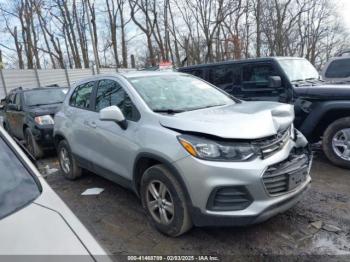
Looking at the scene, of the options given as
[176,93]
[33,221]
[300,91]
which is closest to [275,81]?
[300,91]

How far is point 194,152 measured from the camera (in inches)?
111

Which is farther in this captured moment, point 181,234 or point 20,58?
point 20,58

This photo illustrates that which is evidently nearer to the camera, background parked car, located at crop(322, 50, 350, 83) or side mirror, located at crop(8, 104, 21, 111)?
background parked car, located at crop(322, 50, 350, 83)

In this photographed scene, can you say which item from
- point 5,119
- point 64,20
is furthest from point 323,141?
point 64,20

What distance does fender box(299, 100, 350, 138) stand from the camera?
190 inches

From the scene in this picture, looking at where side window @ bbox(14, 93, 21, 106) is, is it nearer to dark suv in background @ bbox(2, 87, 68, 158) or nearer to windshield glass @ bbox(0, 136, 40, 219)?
dark suv in background @ bbox(2, 87, 68, 158)

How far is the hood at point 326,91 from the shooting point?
4824mm

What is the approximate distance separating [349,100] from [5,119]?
9.40 m

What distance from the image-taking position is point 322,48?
144 ft

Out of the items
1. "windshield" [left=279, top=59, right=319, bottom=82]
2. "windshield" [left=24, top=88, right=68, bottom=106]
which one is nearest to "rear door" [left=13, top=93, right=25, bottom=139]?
"windshield" [left=24, top=88, right=68, bottom=106]

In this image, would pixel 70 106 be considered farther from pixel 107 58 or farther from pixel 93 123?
pixel 107 58

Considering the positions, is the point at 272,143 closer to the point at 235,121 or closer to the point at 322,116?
the point at 235,121

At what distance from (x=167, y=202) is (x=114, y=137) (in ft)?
3.63

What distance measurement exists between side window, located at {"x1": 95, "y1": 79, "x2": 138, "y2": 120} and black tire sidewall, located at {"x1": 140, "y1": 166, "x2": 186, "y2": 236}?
690 millimetres
